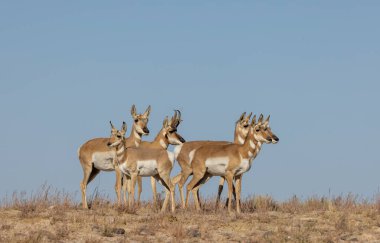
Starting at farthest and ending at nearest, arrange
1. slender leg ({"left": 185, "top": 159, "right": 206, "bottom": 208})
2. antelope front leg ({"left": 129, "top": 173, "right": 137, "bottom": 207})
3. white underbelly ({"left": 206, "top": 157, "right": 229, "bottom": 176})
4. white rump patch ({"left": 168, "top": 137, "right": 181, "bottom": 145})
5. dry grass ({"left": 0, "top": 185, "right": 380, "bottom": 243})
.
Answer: white rump patch ({"left": 168, "top": 137, "right": 181, "bottom": 145}) → slender leg ({"left": 185, "top": 159, "right": 206, "bottom": 208}) → white underbelly ({"left": 206, "top": 157, "right": 229, "bottom": 176}) → antelope front leg ({"left": 129, "top": 173, "right": 137, "bottom": 207}) → dry grass ({"left": 0, "top": 185, "right": 380, "bottom": 243})

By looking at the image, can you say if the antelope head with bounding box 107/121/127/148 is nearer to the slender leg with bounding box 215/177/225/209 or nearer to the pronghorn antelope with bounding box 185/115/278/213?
the pronghorn antelope with bounding box 185/115/278/213

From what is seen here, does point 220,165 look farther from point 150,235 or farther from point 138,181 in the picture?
point 150,235

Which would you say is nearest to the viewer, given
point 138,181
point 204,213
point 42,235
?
point 42,235

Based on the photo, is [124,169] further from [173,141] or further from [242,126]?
[242,126]

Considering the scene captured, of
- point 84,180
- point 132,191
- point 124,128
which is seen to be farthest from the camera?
point 84,180

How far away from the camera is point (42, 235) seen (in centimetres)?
1434

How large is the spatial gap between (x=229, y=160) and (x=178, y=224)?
3.43 m

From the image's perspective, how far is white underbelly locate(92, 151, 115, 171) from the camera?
19.1m

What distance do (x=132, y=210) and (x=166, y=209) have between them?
4.80 ft

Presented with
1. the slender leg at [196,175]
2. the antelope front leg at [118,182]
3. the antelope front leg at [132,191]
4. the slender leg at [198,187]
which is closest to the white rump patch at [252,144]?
the slender leg at [196,175]

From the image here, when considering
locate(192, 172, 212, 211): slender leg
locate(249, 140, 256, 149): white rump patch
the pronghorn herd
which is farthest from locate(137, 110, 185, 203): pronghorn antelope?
locate(249, 140, 256, 149): white rump patch

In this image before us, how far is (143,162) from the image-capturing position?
1809cm

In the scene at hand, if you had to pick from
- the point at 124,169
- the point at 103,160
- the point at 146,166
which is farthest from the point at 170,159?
the point at 103,160

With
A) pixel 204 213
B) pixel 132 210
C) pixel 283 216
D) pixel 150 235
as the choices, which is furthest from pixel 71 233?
pixel 283 216
